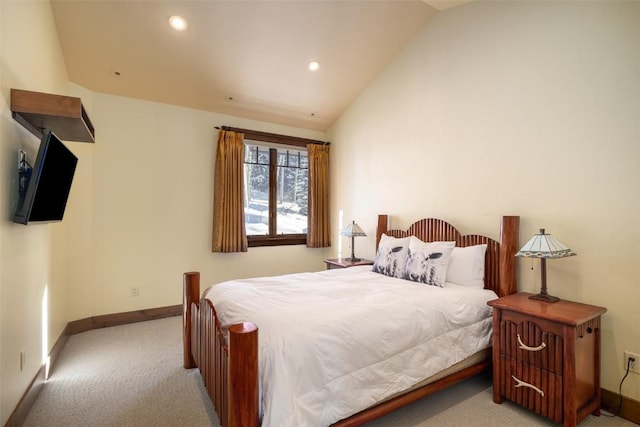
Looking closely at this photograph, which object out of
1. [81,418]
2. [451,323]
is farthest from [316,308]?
[81,418]

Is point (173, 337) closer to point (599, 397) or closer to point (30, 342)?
point (30, 342)

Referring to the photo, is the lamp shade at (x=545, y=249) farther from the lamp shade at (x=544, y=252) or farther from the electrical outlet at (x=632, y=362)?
the electrical outlet at (x=632, y=362)

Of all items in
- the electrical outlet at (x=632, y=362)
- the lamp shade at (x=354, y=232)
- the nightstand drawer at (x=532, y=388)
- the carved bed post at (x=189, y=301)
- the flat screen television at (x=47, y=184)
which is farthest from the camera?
the lamp shade at (x=354, y=232)

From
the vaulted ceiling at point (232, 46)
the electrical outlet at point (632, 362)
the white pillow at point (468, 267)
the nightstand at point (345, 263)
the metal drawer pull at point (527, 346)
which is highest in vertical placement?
the vaulted ceiling at point (232, 46)

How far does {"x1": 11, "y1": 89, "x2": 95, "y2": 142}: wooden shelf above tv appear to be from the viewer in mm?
1890

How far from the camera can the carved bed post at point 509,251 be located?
2.67m

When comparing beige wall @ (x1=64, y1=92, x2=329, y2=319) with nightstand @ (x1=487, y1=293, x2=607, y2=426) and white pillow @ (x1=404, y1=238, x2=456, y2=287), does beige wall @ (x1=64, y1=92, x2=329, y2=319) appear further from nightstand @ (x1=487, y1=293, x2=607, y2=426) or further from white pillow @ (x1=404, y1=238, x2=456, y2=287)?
nightstand @ (x1=487, y1=293, x2=607, y2=426)

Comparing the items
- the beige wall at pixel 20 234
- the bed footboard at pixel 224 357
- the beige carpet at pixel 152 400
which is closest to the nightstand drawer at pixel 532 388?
the beige carpet at pixel 152 400

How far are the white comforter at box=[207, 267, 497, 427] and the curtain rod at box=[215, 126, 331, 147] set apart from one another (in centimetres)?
253

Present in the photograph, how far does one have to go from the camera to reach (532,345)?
6.89 ft

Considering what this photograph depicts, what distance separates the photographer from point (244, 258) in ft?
15.1

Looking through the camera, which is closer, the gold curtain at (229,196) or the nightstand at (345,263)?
the nightstand at (345,263)

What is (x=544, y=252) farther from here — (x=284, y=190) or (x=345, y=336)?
(x=284, y=190)

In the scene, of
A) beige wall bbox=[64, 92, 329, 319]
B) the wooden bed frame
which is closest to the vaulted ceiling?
beige wall bbox=[64, 92, 329, 319]
